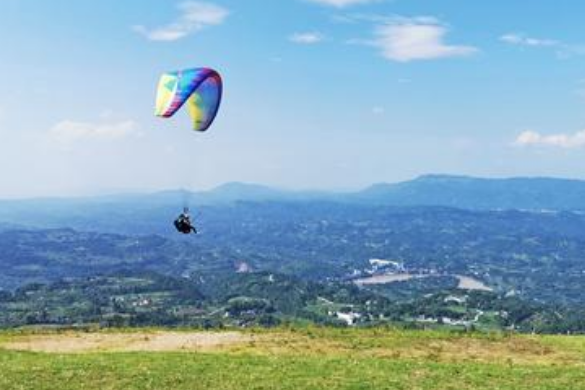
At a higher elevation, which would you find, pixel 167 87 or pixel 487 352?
pixel 167 87

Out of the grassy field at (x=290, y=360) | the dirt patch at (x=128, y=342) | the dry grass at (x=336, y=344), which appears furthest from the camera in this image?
the dirt patch at (x=128, y=342)

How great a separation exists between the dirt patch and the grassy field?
2.5 inches

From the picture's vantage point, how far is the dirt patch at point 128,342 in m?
46.3

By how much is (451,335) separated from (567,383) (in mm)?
15290

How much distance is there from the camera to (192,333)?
170 feet

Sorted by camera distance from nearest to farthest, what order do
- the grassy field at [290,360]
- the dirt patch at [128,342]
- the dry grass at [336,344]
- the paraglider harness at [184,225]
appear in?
1. the grassy field at [290,360]
2. the dry grass at [336,344]
3. the dirt patch at [128,342]
4. the paraglider harness at [184,225]

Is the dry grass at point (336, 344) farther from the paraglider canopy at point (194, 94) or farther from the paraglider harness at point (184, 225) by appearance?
the paraglider canopy at point (194, 94)

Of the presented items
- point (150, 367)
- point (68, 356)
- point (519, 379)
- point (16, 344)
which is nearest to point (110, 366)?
point (150, 367)

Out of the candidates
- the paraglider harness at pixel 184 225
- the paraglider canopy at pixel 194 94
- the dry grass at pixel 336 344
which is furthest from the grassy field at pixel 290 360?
the paraglider canopy at pixel 194 94

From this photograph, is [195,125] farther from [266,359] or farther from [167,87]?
[266,359]

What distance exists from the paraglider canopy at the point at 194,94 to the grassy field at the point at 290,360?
14.3 m

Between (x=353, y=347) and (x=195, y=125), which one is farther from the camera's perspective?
(x=195, y=125)

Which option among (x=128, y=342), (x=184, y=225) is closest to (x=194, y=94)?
(x=184, y=225)

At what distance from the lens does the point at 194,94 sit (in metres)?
49.1
